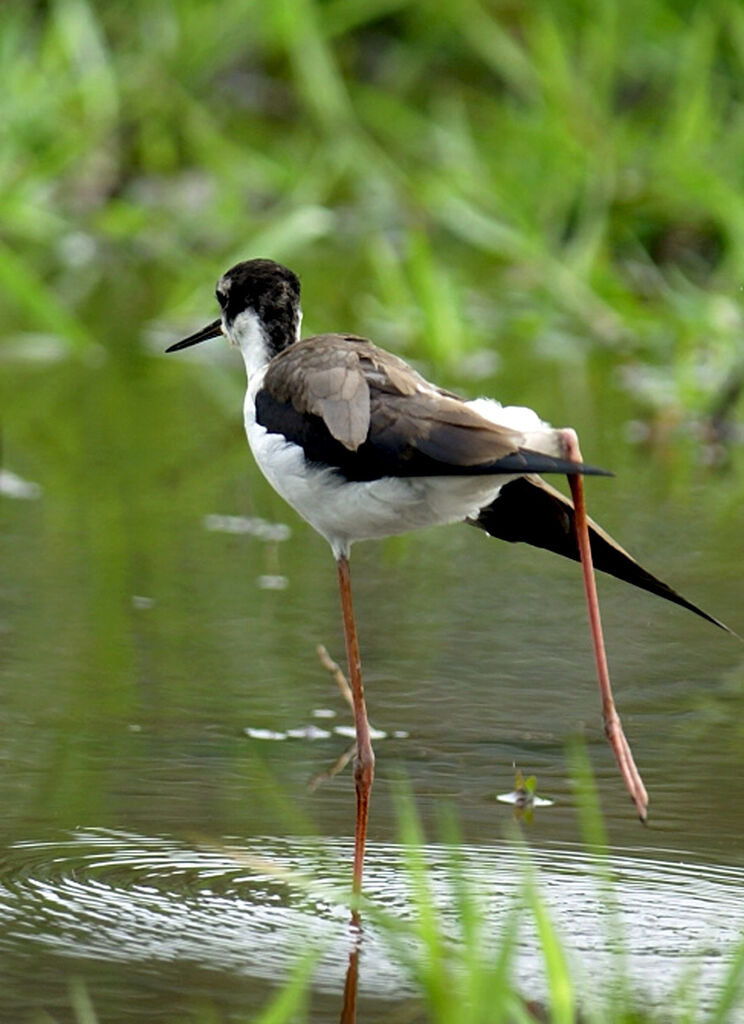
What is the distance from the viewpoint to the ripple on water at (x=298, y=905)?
3.33 meters

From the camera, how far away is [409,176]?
11.5m

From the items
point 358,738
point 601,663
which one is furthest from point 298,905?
point 601,663

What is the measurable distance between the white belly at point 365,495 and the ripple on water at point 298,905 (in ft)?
1.87

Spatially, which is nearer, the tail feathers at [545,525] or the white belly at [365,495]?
the white belly at [365,495]

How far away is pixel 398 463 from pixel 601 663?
1.75ft

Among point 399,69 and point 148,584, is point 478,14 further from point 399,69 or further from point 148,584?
point 148,584

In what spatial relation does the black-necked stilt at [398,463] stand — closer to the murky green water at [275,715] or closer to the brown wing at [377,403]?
the brown wing at [377,403]

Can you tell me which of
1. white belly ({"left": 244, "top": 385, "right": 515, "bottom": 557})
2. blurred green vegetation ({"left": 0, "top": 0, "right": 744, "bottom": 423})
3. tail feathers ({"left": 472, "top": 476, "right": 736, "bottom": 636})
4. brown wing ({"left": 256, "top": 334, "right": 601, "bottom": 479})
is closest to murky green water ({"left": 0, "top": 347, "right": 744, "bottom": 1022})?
tail feathers ({"left": 472, "top": 476, "right": 736, "bottom": 636})

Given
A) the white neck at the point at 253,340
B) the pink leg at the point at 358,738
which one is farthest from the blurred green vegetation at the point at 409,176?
the pink leg at the point at 358,738

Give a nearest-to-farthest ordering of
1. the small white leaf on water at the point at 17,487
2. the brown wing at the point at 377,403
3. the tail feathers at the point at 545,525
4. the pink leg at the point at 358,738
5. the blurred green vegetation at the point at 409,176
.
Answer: the brown wing at the point at 377,403 → the pink leg at the point at 358,738 → the tail feathers at the point at 545,525 → the small white leaf on water at the point at 17,487 → the blurred green vegetation at the point at 409,176

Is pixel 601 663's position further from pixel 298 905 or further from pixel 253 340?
pixel 253 340

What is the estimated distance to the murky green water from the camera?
345 centimetres

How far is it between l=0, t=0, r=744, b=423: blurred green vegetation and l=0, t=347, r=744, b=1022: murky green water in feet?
4.87

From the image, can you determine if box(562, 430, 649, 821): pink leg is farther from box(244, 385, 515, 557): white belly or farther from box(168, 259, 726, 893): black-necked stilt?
box(244, 385, 515, 557): white belly
